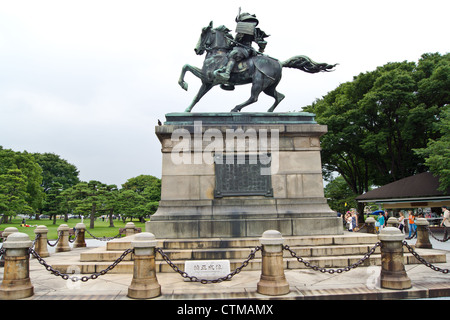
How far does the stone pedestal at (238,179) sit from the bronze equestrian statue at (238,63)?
1.28 meters

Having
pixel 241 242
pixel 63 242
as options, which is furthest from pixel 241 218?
pixel 63 242

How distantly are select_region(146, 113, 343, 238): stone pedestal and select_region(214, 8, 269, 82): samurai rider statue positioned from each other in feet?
4.94

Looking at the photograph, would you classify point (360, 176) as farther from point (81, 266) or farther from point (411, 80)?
point (81, 266)

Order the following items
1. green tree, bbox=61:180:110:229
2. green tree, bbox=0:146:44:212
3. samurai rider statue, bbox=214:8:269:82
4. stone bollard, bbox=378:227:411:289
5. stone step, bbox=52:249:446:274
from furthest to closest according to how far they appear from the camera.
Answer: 1. green tree, bbox=0:146:44:212
2. green tree, bbox=61:180:110:229
3. samurai rider statue, bbox=214:8:269:82
4. stone step, bbox=52:249:446:274
5. stone bollard, bbox=378:227:411:289

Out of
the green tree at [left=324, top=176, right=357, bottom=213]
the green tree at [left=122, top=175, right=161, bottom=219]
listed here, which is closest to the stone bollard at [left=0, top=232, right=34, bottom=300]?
the green tree at [left=324, top=176, right=357, bottom=213]

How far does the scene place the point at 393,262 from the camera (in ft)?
21.8

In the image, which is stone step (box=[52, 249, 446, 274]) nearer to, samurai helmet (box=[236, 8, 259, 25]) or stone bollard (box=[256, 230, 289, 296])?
stone bollard (box=[256, 230, 289, 296])

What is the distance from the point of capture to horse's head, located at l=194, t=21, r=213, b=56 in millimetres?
Answer: 11836

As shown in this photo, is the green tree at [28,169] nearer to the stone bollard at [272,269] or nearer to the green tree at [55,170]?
the green tree at [55,170]

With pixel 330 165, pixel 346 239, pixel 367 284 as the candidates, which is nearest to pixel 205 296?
pixel 367 284

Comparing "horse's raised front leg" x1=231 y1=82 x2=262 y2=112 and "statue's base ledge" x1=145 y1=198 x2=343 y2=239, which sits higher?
"horse's raised front leg" x1=231 y1=82 x2=262 y2=112

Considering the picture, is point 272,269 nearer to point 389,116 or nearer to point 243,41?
point 243,41

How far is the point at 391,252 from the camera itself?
671 centimetres

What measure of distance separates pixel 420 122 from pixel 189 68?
21335mm
